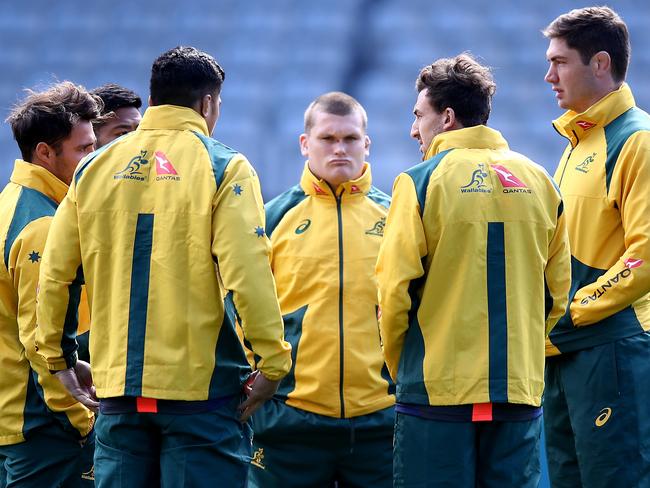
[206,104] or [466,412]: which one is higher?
[206,104]

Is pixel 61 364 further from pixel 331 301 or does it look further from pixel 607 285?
pixel 607 285

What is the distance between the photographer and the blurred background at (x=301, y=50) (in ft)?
38.8

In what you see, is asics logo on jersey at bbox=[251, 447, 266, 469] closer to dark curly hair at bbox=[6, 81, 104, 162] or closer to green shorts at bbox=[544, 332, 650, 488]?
green shorts at bbox=[544, 332, 650, 488]

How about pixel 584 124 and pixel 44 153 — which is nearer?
pixel 44 153

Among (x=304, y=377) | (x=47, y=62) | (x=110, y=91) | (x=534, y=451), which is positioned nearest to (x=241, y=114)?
(x=47, y=62)

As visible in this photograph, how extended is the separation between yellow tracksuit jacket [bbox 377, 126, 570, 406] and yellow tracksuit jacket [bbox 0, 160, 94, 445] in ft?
3.76

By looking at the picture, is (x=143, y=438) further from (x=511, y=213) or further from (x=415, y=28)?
(x=415, y=28)

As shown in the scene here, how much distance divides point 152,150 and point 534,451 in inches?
60.0

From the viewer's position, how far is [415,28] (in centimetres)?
1221

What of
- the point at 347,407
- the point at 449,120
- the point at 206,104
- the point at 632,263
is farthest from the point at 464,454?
the point at 206,104

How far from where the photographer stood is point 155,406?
3.00m

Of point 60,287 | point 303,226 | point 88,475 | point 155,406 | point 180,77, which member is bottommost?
point 88,475

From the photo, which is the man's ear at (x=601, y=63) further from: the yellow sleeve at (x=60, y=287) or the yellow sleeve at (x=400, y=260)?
the yellow sleeve at (x=60, y=287)

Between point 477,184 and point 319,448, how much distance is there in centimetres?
126
